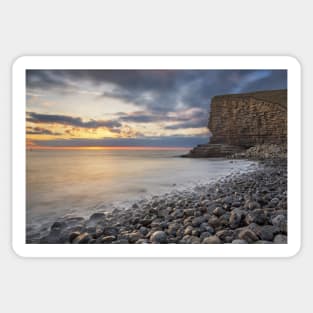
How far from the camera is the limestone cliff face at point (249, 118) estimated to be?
1.45 meters

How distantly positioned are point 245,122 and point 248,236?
0.87 metres

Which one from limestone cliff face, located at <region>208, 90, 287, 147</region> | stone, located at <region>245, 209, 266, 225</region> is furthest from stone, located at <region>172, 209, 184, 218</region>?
limestone cliff face, located at <region>208, 90, 287, 147</region>

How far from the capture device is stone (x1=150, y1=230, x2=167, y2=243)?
4.48 feet

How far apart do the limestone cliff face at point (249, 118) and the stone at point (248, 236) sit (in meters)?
0.65

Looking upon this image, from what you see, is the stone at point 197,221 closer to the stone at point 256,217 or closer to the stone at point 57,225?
the stone at point 256,217

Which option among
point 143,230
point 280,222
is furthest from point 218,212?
point 143,230

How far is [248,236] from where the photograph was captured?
4.40 ft

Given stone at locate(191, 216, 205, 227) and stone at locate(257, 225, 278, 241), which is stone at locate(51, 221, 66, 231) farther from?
stone at locate(257, 225, 278, 241)

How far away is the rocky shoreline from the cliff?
0.22 meters
